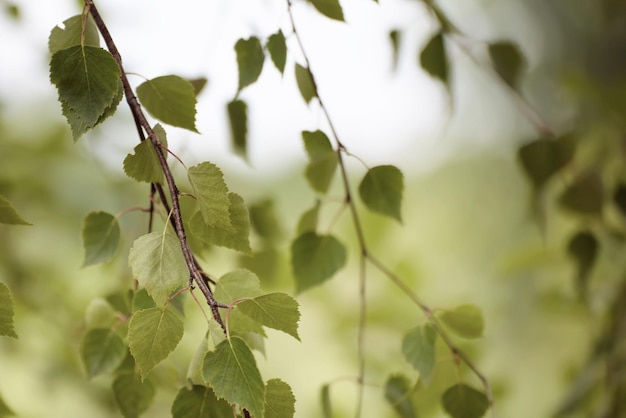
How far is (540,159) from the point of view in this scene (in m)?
0.39

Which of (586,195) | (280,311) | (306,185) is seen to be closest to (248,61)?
(280,311)

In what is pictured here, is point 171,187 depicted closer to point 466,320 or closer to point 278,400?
point 278,400

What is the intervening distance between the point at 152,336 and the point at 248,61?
129 mm

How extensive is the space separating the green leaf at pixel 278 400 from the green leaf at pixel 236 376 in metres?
0.02

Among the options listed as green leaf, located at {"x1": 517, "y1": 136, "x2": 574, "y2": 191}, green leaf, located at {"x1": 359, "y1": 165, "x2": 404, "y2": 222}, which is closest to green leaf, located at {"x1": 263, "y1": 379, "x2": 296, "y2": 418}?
green leaf, located at {"x1": 359, "y1": 165, "x2": 404, "y2": 222}

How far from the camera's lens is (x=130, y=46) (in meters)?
0.67

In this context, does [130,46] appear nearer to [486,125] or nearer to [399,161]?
[399,161]

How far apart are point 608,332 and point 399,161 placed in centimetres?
163

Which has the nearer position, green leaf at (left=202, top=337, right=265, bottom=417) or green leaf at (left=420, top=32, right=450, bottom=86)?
green leaf at (left=202, top=337, right=265, bottom=417)

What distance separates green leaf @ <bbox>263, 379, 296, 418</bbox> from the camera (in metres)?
0.19

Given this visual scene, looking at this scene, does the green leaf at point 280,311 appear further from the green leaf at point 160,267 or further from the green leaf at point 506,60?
the green leaf at point 506,60

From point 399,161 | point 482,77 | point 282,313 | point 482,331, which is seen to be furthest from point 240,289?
point 482,77

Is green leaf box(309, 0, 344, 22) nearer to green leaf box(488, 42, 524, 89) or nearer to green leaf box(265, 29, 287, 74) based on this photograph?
green leaf box(265, 29, 287, 74)

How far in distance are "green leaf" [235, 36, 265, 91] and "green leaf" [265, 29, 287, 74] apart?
0.04ft
